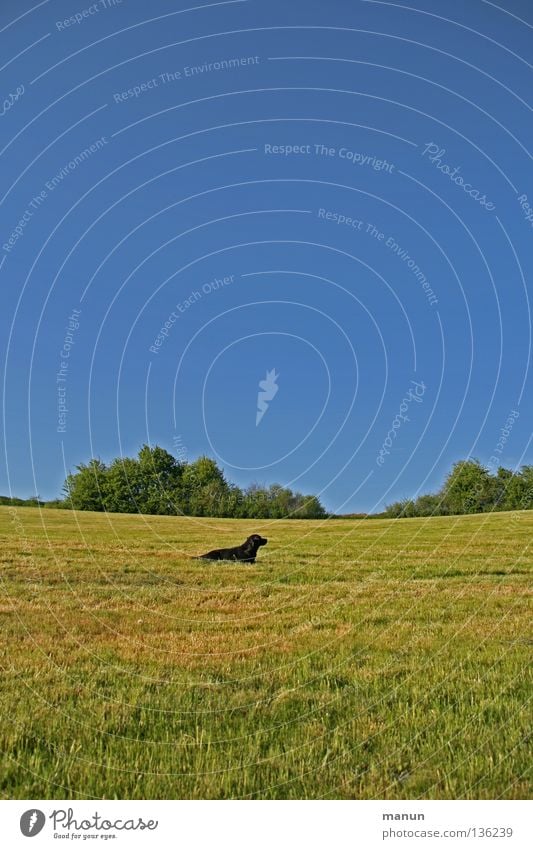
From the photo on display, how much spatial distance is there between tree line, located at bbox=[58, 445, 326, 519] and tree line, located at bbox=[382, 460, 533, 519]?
7.94 m

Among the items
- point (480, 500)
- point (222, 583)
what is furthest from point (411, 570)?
point (480, 500)

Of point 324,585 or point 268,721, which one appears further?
point 324,585

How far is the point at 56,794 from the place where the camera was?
18.3ft

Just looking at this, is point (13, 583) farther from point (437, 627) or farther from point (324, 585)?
point (437, 627)

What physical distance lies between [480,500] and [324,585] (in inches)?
1255

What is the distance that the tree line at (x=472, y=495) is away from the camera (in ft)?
144

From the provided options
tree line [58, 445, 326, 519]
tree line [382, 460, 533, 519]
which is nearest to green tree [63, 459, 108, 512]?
tree line [58, 445, 326, 519]

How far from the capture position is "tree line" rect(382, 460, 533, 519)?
43812mm
